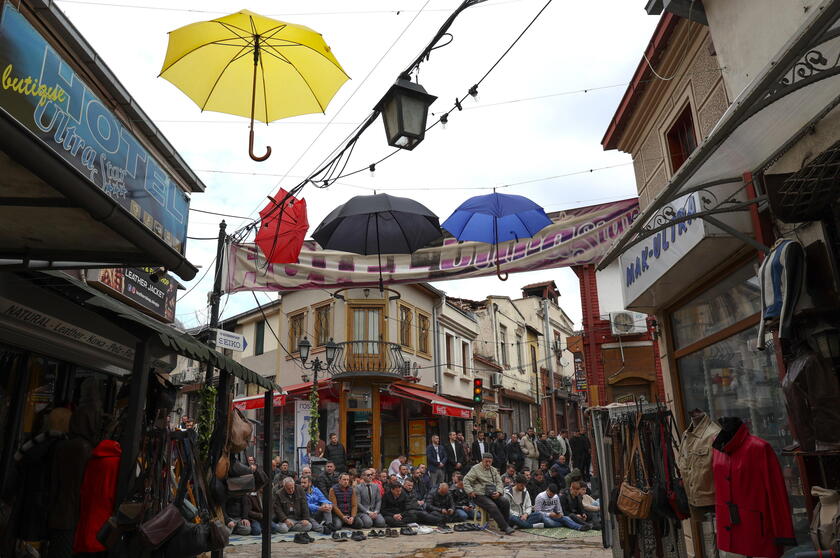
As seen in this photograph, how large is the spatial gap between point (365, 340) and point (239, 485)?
1721 cm

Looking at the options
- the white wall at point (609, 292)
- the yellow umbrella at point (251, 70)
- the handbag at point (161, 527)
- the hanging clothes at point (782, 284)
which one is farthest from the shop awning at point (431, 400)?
the hanging clothes at point (782, 284)

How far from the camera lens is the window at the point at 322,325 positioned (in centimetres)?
2441

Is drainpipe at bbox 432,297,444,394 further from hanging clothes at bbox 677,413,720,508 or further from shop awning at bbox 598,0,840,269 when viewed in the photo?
hanging clothes at bbox 677,413,720,508

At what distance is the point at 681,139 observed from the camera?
8758 millimetres

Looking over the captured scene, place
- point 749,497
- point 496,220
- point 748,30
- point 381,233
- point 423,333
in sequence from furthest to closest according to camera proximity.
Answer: point 423,333
point 381,233
point 496,220
point 748,30
point 749,497

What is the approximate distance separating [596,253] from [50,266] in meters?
6.91

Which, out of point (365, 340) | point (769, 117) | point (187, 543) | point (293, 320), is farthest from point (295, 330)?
point (769, 117)

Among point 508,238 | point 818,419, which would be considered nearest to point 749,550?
point 818,419

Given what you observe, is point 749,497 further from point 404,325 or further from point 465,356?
point 465,356

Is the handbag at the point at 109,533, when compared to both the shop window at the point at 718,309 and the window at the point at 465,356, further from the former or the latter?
the window at the point at 465,356

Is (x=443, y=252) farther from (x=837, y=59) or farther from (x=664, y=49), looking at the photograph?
(x=837, y=59)

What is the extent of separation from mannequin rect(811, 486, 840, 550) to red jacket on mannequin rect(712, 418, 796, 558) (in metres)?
0.79

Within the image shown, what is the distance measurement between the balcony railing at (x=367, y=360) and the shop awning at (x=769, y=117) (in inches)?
673

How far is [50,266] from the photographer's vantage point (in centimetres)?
555
